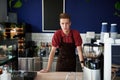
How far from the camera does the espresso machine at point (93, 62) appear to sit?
196 cm

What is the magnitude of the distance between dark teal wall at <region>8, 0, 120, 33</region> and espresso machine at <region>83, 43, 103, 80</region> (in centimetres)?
352

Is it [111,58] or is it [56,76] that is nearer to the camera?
[111,58]

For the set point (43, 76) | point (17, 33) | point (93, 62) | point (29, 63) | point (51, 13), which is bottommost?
point (29, 63)

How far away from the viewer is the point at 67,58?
11.4 ft

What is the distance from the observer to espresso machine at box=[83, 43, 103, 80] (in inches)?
77.2

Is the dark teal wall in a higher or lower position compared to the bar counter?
higher

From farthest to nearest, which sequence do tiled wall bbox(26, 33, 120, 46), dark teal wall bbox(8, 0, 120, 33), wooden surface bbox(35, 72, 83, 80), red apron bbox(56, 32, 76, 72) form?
1. tiled wall bbox(26, 33, 120, 46)
2. dark teal wall bbox(8, 0, 120, 33)
3. red apron bbox(56, 32, 76, 72)
4. wooden surface bbox(35, 72, 83, 80)

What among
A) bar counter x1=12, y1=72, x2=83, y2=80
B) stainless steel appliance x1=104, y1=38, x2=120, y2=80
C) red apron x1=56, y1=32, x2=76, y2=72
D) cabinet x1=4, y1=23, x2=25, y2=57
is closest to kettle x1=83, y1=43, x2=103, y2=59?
stainless steel appliance x1=104, y1=38, x2=120, y2=80

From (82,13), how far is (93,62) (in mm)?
3643

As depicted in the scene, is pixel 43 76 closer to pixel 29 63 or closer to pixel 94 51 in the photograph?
pixel 94 51

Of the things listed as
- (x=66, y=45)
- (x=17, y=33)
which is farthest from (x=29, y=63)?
(x=66, y=45)

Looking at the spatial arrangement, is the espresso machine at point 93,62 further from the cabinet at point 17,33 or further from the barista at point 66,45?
the cabinet at point 17,33

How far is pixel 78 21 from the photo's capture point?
218 inches

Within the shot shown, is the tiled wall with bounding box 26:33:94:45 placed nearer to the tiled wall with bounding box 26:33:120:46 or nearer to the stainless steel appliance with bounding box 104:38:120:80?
the tiled wall with bounding box 26:33:120:46
